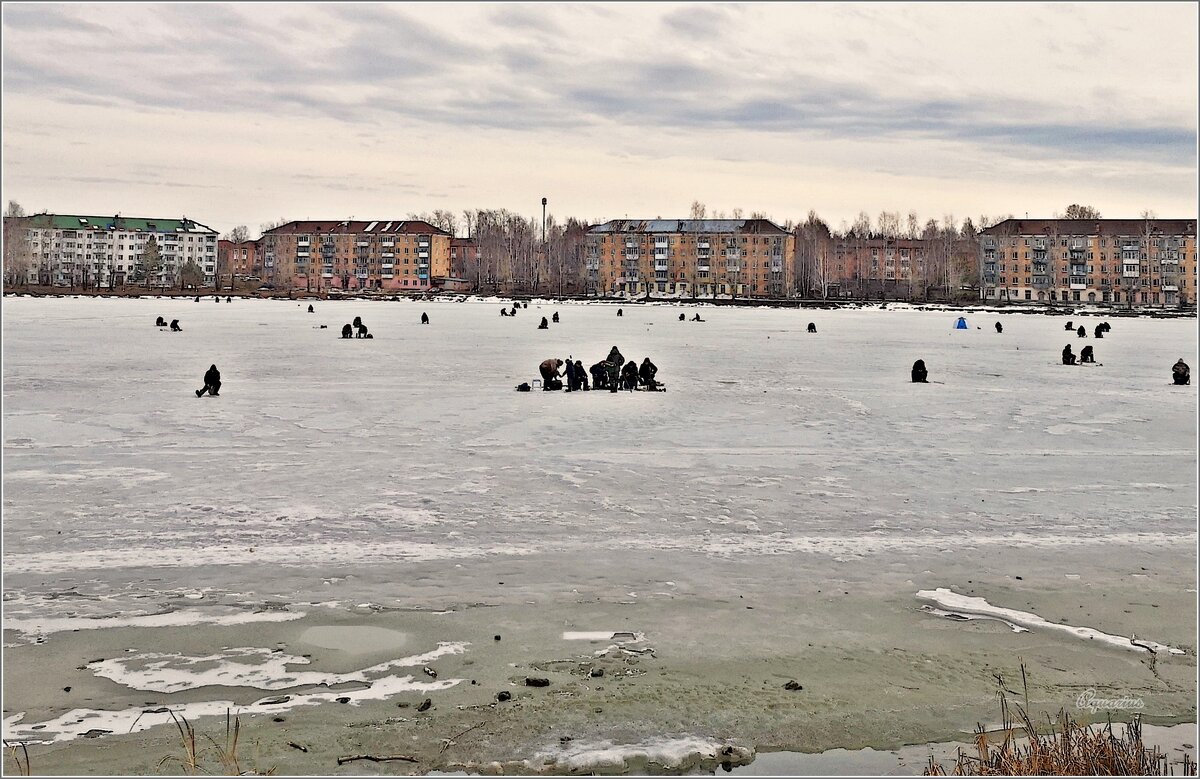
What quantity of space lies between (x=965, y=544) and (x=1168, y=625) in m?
2.23

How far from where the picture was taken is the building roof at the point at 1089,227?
140625 millimetres

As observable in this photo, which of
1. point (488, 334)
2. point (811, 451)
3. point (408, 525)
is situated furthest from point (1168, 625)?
point (488, 334)

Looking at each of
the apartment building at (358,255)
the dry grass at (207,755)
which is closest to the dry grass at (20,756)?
the dry grass at (207,755)

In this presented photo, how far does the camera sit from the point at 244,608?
24.1ft

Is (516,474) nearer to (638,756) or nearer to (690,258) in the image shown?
(638,756)

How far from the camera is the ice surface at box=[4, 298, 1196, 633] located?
8711 millimetres

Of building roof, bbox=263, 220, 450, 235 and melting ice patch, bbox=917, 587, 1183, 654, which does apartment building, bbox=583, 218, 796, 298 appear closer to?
building roof, bbox=263, 220, 450, 235

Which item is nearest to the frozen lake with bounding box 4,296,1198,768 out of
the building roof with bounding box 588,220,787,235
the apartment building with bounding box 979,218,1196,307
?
the apartment building with bounding box 979,218,1196,307

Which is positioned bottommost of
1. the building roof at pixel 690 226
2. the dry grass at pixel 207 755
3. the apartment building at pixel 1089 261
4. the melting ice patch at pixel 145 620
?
the dry grass at pixel 207 755

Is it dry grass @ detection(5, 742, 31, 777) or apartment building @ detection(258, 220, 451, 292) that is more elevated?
apartment building @ detection(258, 220, 451, 292)

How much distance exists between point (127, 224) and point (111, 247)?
19.3 ft

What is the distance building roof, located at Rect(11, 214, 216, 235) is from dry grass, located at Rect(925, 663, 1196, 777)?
617ft

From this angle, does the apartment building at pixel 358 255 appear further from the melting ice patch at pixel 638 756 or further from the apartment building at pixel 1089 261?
the melting ice patch at pixel 638 756

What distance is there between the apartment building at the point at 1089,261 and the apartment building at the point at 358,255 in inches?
3212
